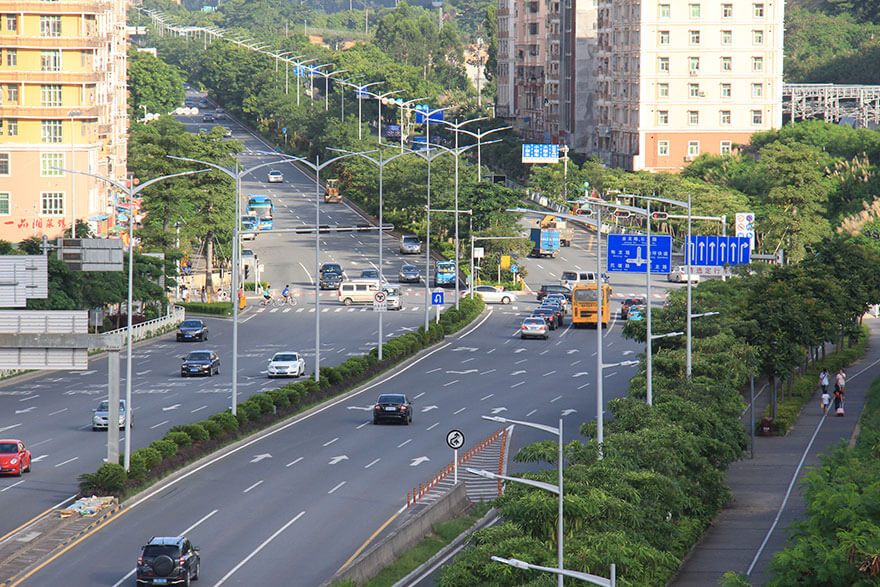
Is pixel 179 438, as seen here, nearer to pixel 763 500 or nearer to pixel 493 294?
pixel 763 500

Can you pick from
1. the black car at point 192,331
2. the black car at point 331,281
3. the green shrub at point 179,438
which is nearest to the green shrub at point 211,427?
the green shrub at point 179,438

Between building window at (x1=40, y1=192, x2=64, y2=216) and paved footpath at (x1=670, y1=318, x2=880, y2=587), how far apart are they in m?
59.3

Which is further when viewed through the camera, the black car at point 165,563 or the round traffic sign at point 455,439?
the round traffic sign at point 455,439

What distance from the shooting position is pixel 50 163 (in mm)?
108938

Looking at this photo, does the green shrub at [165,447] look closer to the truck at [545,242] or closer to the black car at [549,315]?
the black car at [549,315]

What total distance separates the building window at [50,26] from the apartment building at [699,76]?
221 ft

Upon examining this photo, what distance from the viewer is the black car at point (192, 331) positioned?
92.1m

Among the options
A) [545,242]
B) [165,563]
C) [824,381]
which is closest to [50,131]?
[545,242]

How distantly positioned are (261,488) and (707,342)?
21578 millimetres

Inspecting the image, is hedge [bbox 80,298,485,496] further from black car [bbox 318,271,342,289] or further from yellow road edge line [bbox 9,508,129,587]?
black car [bbox 318,271,342,289]

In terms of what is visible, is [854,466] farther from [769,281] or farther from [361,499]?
[769,281]

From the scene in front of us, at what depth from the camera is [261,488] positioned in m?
52.0

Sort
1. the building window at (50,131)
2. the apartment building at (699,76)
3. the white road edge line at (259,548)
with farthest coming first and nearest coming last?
the apartment building at (699,76)
the building window at (50,131)
the white road edge line at (259,548)

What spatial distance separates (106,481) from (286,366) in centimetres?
2845
